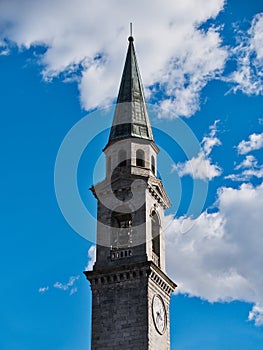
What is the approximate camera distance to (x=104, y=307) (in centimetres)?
4944

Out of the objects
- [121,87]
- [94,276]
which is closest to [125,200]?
[94,276]

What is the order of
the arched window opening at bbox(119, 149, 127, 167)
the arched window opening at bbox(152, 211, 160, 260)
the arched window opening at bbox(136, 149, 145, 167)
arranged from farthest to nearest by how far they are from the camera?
the arched window opening at bbox(136, 149, 145, 167) → the arched window opening at bbox(119, 149, 127, 167) → the arched window opening at bbox(152, 211, 160, 260)

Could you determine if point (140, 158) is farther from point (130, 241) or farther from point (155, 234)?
point (130, 241)

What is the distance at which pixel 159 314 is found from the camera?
5003 centimetres

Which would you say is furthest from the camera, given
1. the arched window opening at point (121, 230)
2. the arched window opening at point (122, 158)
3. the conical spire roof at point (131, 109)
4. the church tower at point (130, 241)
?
the conical spire roof at point (131, 109)

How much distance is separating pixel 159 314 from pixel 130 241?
537cm

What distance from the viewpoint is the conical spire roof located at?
56188 millimetres

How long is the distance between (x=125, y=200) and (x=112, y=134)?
6.00 meters

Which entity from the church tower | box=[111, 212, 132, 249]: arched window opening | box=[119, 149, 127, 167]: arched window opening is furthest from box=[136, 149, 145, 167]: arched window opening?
box=[111, 212, 132, 249]: arched window opening

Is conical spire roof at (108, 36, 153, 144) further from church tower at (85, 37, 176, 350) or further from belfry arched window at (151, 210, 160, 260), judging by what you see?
belfry arched window at (151, 210, 160, 260)

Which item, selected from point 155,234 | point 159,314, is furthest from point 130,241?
point 159,314

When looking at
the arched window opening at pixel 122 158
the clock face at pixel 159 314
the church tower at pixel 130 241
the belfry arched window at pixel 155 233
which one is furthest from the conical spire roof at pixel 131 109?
the clock face at pixel 159 314

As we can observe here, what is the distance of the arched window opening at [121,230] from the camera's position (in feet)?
172

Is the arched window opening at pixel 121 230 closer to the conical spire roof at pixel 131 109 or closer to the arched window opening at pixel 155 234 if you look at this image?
the arched window opening at pixel 155 234
